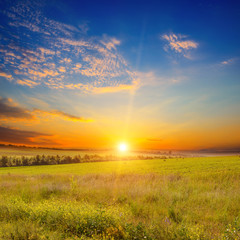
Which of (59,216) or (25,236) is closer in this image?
(25,236)

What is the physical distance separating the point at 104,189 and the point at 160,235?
7703mm

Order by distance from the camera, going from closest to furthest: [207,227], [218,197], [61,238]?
[61,238], [207,227], [218,197]

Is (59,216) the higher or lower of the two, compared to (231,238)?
lower

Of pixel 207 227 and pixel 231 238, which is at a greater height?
pixel 231 238

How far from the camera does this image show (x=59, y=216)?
766 centimetres

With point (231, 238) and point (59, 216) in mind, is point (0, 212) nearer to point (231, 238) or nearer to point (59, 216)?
point (59, 216)

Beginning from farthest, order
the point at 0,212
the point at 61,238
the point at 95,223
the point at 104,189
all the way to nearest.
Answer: the point at 104,189
the point at 0,212
the point at 95,223
the point at 61,238

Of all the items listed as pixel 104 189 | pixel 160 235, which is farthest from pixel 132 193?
pixel 160 235

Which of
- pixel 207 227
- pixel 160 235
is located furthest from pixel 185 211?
pixel 160 235

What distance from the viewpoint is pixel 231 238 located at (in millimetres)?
5621

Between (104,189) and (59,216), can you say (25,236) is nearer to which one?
(59,216)

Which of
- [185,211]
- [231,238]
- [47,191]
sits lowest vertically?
[47,191]

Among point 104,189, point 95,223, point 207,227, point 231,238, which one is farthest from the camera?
point 104,189

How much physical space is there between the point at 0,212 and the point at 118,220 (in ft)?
19.1
